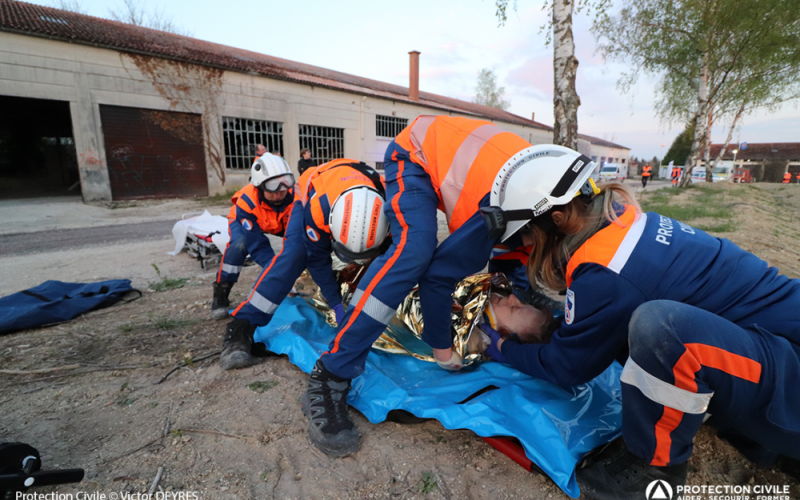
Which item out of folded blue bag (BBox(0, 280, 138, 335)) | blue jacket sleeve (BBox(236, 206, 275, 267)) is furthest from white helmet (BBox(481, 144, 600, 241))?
folded blue bag (BBox(0, 280, 138, 335))

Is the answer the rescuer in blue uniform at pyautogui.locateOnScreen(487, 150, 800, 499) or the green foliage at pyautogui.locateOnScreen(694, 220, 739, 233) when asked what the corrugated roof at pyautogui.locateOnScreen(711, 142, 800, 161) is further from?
the rescuer in blue uniform at pyautogui.locateOnScreen(487, 150, 800, 499)

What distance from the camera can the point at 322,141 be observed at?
53.6 ft

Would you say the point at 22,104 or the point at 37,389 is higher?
the point at 22,104

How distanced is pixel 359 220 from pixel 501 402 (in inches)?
45.4

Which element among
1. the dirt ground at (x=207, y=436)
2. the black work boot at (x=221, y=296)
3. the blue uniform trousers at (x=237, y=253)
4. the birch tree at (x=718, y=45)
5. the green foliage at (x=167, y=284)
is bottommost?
the dirt ground at (x=207, y=436)

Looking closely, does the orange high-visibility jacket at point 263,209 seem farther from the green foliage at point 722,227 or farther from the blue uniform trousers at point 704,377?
the green foliage at point 722,227

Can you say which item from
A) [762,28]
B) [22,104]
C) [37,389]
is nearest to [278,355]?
[37,389]

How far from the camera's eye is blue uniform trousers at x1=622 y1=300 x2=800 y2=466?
3.94ft

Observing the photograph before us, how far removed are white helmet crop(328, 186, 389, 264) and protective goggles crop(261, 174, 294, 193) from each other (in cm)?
146

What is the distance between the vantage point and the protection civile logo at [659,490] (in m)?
1.42

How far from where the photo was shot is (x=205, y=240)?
196 inches

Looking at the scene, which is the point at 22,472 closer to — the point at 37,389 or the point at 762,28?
the point at 37,389

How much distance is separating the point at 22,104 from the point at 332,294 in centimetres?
1986

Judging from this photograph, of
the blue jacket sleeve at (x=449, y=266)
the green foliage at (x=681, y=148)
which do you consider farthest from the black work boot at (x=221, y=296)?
the green foliage at (x=681, y=148)
